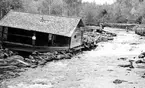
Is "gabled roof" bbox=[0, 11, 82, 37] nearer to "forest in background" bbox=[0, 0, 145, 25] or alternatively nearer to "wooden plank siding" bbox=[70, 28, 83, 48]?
"wooden plank siding" bbox=[70, 28, 83, 48]

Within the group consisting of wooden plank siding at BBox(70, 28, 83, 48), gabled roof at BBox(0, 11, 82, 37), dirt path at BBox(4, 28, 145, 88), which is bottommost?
dirt path at BBox(4, 28, 145, 88)

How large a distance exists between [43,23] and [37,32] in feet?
5.60

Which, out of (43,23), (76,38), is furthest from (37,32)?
(76,38)

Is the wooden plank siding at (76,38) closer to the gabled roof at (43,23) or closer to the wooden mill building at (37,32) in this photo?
the wooden mill building at (37,32)

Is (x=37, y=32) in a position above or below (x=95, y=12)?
below

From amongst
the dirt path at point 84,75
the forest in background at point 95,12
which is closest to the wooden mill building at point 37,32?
the dirt path at point 84,75

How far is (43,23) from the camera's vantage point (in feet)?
107

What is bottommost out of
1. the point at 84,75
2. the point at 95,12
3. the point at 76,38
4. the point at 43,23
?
the point at 84,75

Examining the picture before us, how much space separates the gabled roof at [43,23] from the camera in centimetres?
3123

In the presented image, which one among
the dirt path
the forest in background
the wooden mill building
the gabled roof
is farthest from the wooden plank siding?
the forest in background

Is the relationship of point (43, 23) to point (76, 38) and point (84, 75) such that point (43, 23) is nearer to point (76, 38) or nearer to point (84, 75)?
point (76, 38)

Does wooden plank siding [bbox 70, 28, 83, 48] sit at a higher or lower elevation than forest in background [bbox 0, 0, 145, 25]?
lower

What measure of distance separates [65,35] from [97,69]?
7.66 m

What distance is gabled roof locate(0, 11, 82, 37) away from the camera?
31.2 m
